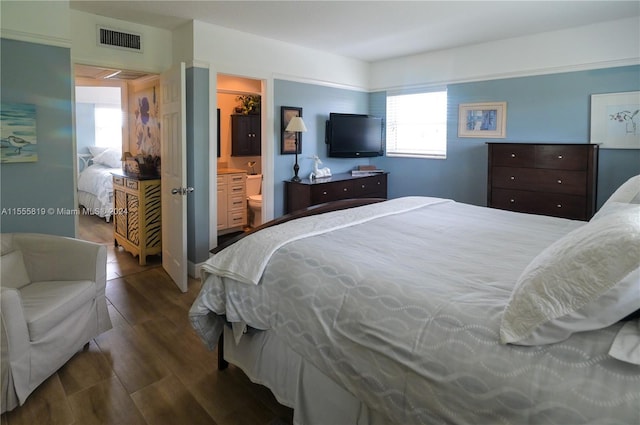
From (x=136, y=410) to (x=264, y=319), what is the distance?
867 mm

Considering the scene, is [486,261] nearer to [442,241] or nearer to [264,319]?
[442,241]

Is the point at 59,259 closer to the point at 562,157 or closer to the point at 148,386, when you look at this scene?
the point at 148,386

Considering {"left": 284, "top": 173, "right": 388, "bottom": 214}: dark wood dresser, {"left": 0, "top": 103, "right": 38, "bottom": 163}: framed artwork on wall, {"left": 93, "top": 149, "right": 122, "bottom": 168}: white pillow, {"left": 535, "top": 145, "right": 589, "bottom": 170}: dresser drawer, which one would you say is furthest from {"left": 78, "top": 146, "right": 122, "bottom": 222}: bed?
{"left": 535, "top": 145, "right": 589, "bottom": 170}: dresser drawer

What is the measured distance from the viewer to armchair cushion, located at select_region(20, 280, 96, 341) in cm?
212

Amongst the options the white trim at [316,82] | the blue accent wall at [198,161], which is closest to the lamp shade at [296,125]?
the white trim at [316,82]

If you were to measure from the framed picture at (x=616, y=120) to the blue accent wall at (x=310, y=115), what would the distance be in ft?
9.05

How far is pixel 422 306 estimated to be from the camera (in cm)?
133

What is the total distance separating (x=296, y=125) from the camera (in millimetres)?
4535

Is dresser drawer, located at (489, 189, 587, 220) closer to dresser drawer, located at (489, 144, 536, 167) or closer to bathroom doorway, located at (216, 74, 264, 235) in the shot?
dresser drawer, located at (489, 144, 536, 167)

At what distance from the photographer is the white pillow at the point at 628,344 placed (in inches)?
37.8

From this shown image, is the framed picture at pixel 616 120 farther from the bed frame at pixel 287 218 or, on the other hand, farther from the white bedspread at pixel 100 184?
the white bedspread at pixel 100 184

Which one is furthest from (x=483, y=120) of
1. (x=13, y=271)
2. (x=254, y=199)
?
(x=13, y=271)

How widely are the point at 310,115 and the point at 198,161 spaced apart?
1641 mm

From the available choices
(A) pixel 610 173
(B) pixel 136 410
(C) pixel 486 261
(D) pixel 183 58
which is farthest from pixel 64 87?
(A) pixel 610 173
